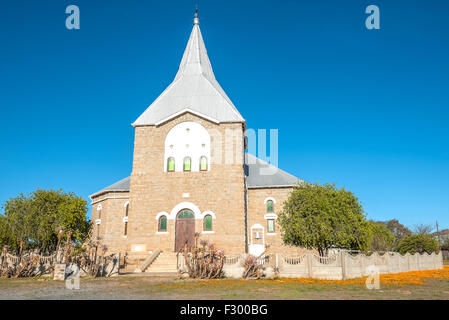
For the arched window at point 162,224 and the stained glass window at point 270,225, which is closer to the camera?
the arched window at point 162,224

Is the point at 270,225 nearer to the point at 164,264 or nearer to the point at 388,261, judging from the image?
the point at 164,264

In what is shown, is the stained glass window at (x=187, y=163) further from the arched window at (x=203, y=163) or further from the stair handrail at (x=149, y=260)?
the stair handrail at (x=149, y=260)

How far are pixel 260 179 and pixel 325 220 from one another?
33.0 feet

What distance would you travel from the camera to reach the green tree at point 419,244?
35562 millimetres

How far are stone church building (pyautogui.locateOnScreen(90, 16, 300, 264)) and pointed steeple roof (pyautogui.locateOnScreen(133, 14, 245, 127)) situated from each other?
3.4 inches

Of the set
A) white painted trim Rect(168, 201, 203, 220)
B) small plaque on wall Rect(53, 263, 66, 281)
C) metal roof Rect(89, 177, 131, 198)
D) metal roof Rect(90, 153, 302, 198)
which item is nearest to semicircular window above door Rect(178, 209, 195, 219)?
white painted trim Rect(168, 201, 203, 220)

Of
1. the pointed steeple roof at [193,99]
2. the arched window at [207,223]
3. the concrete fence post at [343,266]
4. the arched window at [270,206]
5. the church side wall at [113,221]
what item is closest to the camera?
the concrete fence post at [343,266]

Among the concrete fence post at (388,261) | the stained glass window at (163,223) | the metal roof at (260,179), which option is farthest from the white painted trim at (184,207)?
the concrete fence post at (388,261)

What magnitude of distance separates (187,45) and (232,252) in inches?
883

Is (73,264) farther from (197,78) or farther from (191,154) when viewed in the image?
(197,78)

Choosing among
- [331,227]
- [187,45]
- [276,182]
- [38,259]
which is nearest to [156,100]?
[187,45]

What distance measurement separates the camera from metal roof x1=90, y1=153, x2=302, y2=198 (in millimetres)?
32750

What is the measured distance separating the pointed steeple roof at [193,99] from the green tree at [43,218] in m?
9.48

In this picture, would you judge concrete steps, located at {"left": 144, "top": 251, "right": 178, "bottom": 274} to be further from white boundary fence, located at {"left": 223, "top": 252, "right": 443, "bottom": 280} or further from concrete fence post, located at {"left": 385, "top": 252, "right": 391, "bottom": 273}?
concrete fence post, located at {"left": 385, "top": 252, "right": 391, "bottom": 273}
